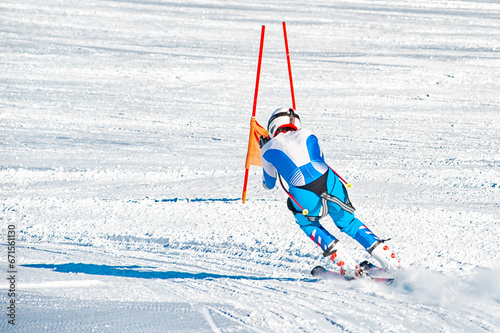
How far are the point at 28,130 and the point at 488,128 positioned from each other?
766cm

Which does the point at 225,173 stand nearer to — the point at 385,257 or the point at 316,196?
the point at 316,196

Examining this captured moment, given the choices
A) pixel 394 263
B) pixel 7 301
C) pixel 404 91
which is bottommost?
pixel 7 301

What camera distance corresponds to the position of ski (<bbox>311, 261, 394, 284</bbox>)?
4.63 metres

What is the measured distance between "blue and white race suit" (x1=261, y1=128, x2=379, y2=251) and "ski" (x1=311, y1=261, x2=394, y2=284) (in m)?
0.26

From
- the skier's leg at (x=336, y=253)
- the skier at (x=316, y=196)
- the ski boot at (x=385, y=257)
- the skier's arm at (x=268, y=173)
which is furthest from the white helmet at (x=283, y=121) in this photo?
the ski boot at (x=385, y=257)

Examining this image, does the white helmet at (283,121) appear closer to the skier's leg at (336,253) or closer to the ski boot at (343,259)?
the skier's leg at (336,253)

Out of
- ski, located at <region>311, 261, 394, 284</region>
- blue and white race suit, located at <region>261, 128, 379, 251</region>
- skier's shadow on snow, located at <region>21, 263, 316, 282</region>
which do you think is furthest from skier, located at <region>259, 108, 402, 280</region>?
skier's shadow on snow, located at <region>21, 263, 316, 282</region>

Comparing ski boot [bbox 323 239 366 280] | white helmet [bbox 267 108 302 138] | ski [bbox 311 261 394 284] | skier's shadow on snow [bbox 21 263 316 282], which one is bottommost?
skier's shadow on snow [bbox 21 263 316 282]

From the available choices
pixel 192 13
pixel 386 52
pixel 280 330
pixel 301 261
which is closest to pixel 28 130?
pixel 301 261

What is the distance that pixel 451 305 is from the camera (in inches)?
169

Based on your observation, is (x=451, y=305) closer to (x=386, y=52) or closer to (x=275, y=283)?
(x=275, y=283)

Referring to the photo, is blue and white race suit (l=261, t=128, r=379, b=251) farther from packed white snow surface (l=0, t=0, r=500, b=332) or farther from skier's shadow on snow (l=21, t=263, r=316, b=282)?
skier's shadow on snow (l=21, t=263, r=316, b=282)

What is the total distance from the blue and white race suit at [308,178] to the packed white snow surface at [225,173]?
0.46 meters

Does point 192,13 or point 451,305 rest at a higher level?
point 192,13
